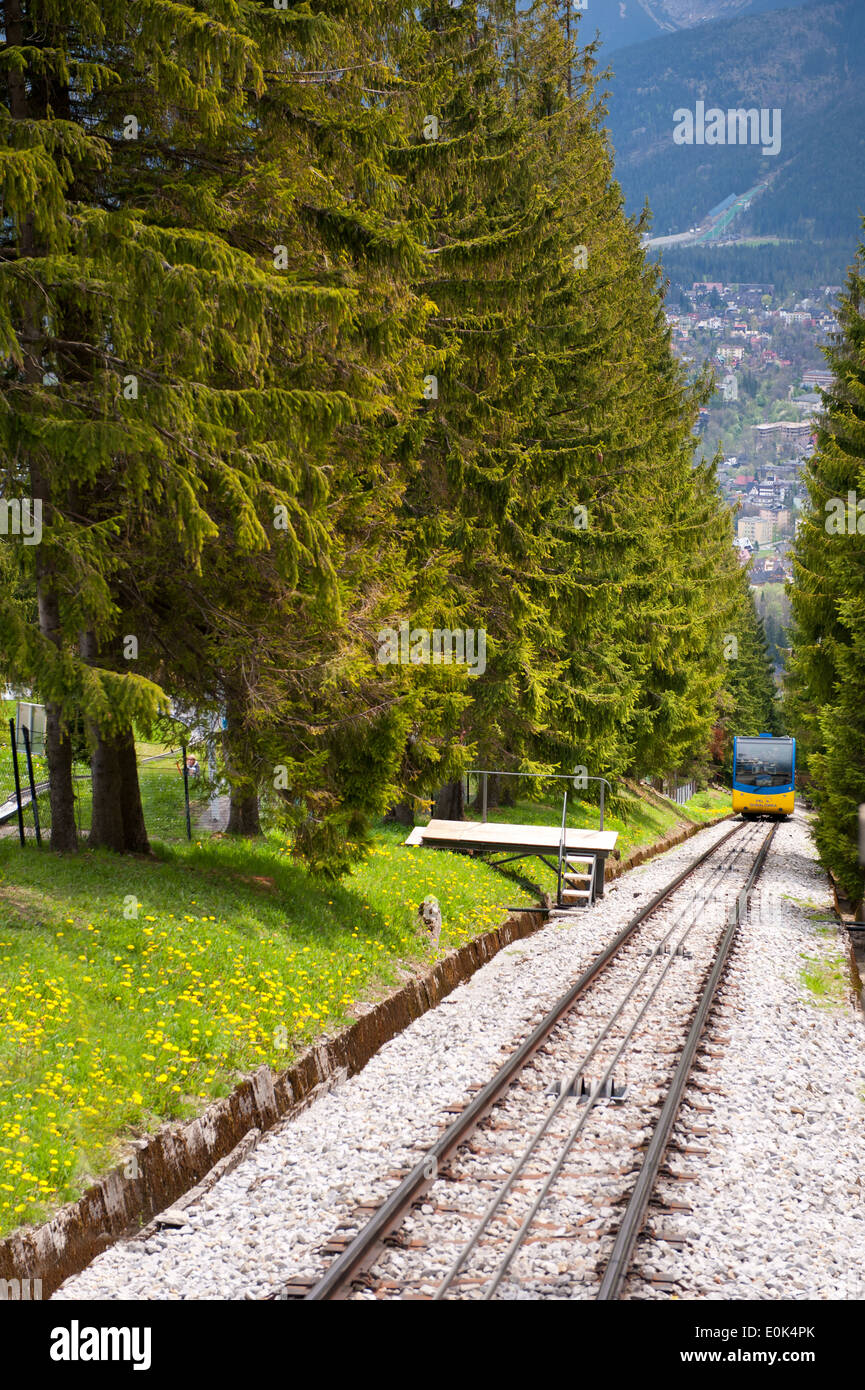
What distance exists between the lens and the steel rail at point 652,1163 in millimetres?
6734

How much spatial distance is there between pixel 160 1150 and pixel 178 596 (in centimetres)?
597

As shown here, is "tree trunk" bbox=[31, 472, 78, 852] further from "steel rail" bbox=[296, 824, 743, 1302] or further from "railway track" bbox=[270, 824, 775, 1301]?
"railway track" bbox=[270, 824, 775, 1301]

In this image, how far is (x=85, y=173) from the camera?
11.2 meters

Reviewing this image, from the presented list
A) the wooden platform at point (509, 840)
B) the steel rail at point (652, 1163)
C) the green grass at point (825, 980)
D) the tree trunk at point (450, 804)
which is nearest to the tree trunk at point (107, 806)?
the steel rail at point (652, 1163)

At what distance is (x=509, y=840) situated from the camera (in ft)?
64.5

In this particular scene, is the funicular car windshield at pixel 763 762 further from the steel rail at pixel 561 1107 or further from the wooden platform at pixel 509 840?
the steel rail at pixel 561 1107

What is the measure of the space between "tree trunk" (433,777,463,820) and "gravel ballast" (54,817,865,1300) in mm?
7314

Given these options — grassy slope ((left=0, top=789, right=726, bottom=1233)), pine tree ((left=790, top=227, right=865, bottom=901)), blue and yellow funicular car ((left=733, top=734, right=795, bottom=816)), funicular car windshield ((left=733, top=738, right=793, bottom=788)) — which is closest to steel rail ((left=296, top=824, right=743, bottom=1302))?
grassy slope ((left=0, top=789, right=726, bottom=1233))

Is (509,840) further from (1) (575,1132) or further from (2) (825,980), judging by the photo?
(1) (575,1132)

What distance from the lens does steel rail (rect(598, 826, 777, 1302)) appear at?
22.1 ft

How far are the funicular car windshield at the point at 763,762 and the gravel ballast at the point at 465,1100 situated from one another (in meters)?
31.9
